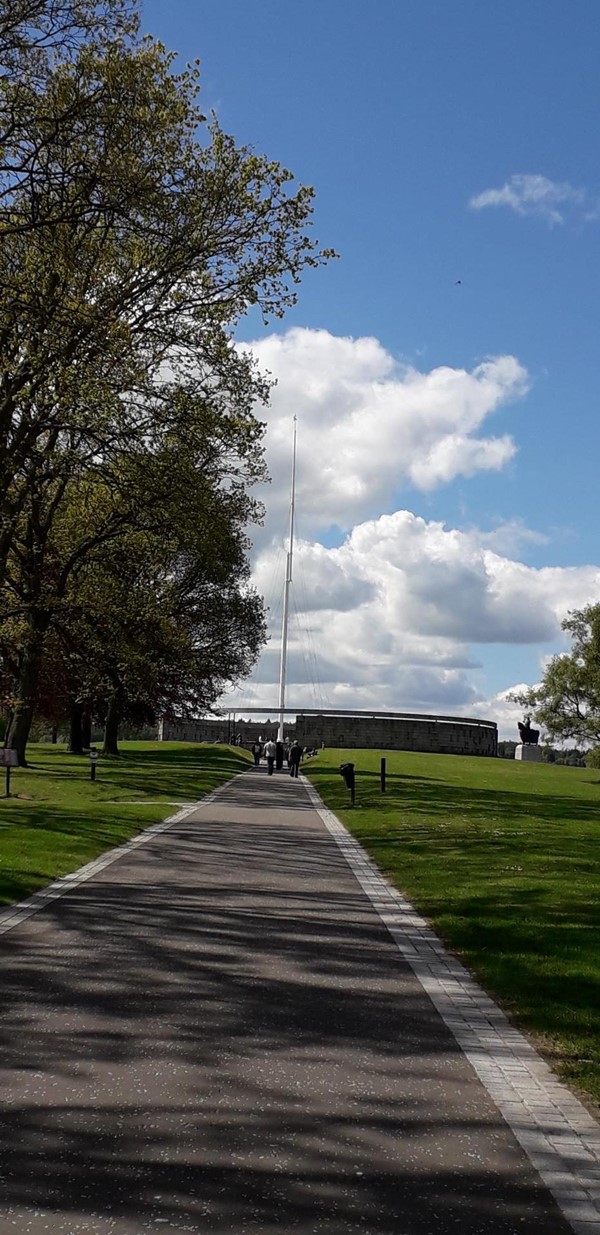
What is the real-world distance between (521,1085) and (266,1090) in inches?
59.9

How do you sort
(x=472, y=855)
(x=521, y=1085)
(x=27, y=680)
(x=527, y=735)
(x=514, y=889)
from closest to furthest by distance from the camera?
(x=521, y=1085), (x=514, y=889), (x=472, y=855), (x=27, y=680), (x=527, y=735)

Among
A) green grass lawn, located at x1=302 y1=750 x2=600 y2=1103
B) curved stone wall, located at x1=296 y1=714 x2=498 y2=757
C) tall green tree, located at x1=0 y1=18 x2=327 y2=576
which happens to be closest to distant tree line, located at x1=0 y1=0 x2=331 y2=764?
tall green tree, located at x1=0 y1=18 x2=327 y2=576

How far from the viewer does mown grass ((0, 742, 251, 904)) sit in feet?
49.7

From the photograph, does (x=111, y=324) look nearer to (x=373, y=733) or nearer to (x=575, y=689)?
(x=575, y=689)

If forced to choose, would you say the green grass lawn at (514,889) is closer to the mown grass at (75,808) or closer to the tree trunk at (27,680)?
the mown grass at (75,808)

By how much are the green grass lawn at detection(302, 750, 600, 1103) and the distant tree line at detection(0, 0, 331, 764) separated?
851 centimetres

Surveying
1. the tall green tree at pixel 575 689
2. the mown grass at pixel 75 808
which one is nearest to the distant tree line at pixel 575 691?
the tall green tree at pixel 575 689

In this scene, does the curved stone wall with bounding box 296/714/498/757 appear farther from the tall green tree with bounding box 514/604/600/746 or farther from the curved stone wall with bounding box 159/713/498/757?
the tall green tree with bounding box 514/604/600/746

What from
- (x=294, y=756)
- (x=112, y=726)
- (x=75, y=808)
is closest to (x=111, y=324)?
(x=75, y=808)

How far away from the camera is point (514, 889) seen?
14.4 m

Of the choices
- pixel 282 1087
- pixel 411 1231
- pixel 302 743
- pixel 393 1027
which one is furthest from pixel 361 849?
pixel 302 743

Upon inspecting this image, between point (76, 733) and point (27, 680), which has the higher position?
point (27, 680)

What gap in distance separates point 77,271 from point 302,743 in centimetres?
6671

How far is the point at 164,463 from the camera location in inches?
932
